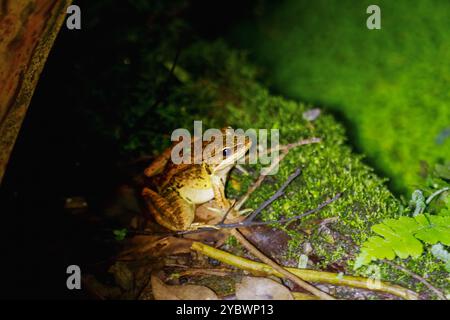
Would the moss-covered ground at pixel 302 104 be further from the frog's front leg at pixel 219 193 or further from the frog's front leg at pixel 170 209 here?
the frog's front leg at pixel 170 209

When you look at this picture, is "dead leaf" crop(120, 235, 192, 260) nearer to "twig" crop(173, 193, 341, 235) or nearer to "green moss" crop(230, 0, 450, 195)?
"twig" crop(173, 193, 341, 235)

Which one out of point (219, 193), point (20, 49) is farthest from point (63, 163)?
point (20, 49)

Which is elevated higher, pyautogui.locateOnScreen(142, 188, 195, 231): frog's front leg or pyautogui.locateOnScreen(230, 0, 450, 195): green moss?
pyautogui.locateOnScreen(230, 0, 450, 195): green moss

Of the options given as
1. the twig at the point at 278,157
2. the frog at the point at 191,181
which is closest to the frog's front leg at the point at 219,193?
the frog at the point at 191,181

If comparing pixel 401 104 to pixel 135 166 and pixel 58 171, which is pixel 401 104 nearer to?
pixel 135 166

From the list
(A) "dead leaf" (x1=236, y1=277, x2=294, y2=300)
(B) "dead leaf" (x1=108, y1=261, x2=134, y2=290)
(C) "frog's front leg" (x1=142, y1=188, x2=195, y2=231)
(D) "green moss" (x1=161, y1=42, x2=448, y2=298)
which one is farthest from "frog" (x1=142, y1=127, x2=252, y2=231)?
(A) "dead leaf" (x1=236, y1=277, x2=294, y2=300)
